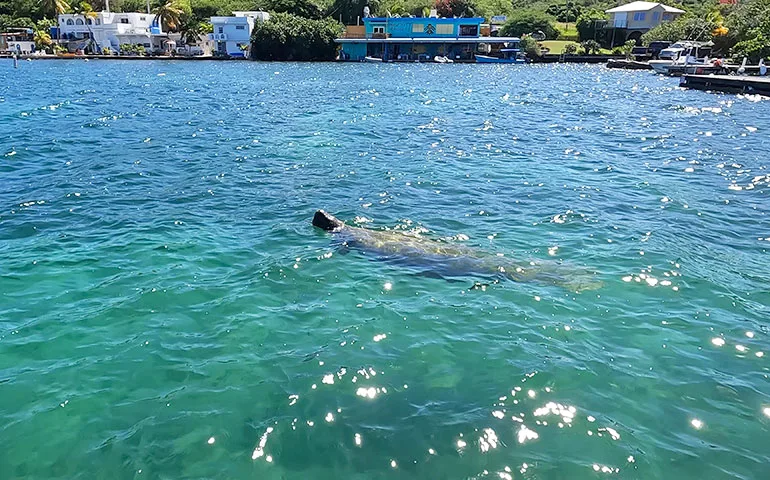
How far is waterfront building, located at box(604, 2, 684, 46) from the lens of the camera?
324 ft

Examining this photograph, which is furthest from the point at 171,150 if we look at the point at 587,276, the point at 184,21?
the point at 184,21

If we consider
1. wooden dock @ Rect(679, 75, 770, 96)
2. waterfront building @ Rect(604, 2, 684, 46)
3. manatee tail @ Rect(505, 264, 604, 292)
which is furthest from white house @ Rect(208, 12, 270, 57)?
manatee tail @ Rect(505, 264, 604, 292)

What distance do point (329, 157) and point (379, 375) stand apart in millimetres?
14286

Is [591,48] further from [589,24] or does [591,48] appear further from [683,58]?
[683,58]

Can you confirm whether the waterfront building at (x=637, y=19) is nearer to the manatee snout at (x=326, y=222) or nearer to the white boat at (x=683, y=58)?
the white boat at (x=683, y=58)

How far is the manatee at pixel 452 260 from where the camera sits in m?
9.87

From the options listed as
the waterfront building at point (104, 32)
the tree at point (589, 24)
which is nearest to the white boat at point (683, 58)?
the tree at point (589, 24)

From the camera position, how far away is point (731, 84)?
43.2 meters

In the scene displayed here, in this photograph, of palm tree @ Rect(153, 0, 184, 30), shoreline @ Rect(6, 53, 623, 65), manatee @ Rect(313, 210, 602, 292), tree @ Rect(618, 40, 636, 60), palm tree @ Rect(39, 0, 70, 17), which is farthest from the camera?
palm tree @ Rect(39, 0, 70, 17)

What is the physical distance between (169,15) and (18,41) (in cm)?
2670

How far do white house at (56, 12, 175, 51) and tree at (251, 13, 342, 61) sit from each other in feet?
69.8

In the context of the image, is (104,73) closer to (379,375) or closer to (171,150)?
(171,150)

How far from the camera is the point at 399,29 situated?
97750mm

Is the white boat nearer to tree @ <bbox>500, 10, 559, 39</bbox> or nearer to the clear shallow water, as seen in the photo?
tree @ <bbox>500, 10, 559, 39</bbox>
